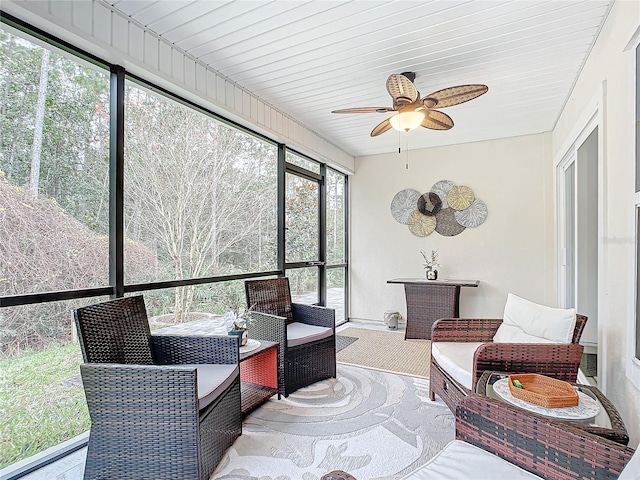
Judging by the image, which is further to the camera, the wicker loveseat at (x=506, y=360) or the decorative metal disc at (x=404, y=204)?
the decorative metal disc at (x=404, y=204)

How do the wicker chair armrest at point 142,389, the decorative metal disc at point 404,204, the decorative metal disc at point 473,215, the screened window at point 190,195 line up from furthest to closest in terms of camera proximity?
1. the decorative metal disc at point 404,204
2. the decorative metal disc at point 473,215
3. the screened window at point 190,195
4. the wicker chair armrest at point 142,389

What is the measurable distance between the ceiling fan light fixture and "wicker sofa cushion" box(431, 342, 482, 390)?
171 centimetres

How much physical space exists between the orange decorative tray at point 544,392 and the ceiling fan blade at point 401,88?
189cm

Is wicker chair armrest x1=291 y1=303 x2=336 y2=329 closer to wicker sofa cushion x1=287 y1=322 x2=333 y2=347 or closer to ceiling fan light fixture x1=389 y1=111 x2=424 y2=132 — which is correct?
wicker sofa cushion x1=287 y1=322 x2=333 y2=347

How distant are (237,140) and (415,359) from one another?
114 inches

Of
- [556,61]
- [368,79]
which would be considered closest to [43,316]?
[368,79]

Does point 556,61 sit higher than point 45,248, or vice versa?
point 556,61

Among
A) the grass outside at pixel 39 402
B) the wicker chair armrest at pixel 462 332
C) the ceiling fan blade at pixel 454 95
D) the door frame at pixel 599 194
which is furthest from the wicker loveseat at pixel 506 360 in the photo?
the grass outside at pixel 39 402

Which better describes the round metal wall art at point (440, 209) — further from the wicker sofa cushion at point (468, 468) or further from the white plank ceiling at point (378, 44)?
the wicker sofa cushion at point (468, 468)

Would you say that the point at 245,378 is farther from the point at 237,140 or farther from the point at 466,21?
the point at 466,21

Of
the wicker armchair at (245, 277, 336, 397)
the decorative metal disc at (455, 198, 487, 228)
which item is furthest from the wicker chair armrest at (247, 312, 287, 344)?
the decorative metal disc at (455, 198, 487, 228)

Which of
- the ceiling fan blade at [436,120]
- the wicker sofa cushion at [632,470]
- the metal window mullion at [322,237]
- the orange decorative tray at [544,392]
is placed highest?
the ceiling fan blade at [436,120]

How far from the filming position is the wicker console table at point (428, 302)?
15.0 ft

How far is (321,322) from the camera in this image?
3355 millimetres
